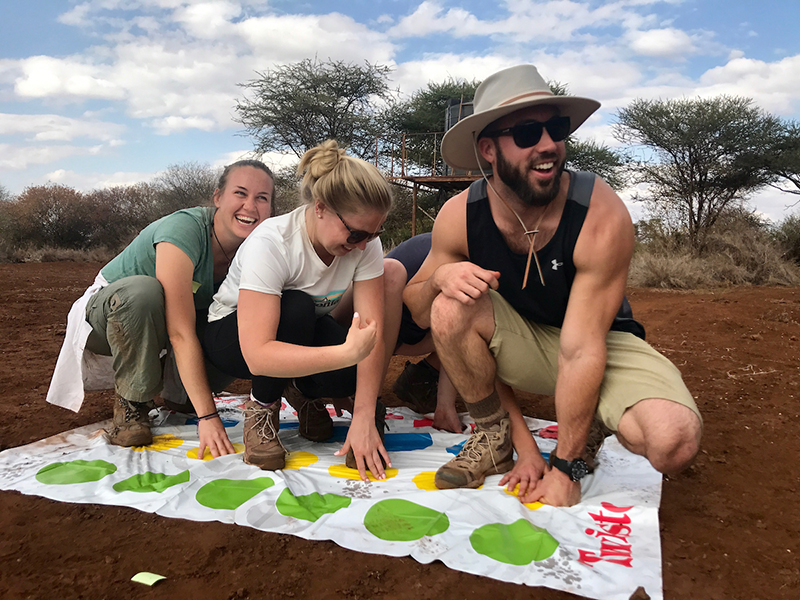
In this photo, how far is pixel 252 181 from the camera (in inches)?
92.2

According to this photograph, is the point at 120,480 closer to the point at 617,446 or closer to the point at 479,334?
the point at 479,334

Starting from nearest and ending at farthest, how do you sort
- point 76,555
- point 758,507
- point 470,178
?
point 76,555 < point 758,507 < point 470,178

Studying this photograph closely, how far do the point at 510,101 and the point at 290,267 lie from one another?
0.91m

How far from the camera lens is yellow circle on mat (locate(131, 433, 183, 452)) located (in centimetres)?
225

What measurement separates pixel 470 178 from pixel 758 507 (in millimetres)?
12165

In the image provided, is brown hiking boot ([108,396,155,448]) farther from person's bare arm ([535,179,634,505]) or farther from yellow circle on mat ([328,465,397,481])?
person's bare arm ([535,179,634,505])

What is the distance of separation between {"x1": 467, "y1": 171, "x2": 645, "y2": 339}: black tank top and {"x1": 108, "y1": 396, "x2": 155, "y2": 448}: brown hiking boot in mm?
1451

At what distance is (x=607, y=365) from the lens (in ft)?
6.05

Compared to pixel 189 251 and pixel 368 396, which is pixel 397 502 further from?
pixel 189 251

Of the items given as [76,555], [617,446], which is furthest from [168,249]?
[617,446]

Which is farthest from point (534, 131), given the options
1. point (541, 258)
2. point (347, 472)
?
point (347, 472)

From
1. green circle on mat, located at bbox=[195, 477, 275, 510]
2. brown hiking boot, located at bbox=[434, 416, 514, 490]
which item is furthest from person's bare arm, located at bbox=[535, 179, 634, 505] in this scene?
green circle on mat, located at bbox=[195, 477, 275, 510]

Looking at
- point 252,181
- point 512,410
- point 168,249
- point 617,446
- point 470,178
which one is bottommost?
point 617,446

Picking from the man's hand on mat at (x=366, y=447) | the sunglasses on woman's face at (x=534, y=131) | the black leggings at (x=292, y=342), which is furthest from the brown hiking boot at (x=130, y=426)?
the sunglasses on woman's face at (x=534, y=131)
